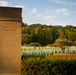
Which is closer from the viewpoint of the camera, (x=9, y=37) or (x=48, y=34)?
(x=9, y=37)

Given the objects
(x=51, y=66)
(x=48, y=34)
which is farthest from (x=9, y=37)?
(x=48, y=34)

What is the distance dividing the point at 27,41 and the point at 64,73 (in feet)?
146

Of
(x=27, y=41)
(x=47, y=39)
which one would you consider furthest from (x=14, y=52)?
(x=47, y=39)

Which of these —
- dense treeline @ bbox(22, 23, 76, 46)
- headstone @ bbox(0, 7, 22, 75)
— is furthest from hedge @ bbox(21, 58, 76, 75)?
dense treeline @ bbox(22, 23, 76, 46)

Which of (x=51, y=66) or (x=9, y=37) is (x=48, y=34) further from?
(x=9, y=37)

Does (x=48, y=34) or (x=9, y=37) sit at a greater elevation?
(x=9, y=37)

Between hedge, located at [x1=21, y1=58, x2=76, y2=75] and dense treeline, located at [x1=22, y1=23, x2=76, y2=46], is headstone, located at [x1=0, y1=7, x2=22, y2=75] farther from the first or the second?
dense treeline, located at [x1=22, y1=23, x2=76, y2=46]

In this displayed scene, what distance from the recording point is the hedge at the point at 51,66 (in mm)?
9875

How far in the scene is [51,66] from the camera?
32.5 ft

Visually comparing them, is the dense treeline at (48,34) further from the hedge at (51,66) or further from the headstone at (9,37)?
the headstone at (9,37)

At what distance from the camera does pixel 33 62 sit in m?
10.1

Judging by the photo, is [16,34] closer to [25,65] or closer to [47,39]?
[25,65]

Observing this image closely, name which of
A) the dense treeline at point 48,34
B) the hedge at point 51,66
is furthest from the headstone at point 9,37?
the dense treeline at point 48,34

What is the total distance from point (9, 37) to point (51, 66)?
9.00 ft
